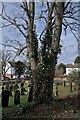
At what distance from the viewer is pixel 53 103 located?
16.4ft

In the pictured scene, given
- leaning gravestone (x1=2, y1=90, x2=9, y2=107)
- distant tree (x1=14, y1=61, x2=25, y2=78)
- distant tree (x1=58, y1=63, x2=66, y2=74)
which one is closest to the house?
distant tree (x1=58, y1=63, x2=66, y2=74)

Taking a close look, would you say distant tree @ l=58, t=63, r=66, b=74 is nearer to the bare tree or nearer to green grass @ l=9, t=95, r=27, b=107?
the bare tree

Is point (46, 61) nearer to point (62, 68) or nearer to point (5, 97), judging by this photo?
point (62, 68)

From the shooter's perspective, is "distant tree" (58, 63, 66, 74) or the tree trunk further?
the tree trunk

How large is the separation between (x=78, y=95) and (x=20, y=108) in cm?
141

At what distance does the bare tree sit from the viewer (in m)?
5.38

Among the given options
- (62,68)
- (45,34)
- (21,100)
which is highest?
(45,34)

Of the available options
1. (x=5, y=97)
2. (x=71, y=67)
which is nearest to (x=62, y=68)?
(x=71, y=67)

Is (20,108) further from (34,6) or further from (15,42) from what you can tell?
(34,6)

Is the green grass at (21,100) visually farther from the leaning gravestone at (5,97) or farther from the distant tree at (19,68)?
the distant tree at (19,68)

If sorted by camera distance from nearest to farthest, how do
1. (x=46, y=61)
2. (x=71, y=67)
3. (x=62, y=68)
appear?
1. (x=71, y=67)
2. (x=62, y=68)
3. (x=46, y=61)

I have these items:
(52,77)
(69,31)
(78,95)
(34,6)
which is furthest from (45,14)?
(78,95)

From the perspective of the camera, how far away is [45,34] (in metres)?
5.60

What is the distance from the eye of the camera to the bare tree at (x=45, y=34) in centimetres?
538
